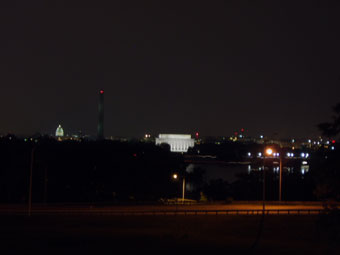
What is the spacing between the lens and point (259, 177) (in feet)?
253

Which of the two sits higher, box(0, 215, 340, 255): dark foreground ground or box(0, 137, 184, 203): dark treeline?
box(0, 137, 184, 203): dark treeline

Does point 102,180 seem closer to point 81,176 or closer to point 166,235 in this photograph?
point 81,176

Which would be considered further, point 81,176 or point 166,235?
point 81,176

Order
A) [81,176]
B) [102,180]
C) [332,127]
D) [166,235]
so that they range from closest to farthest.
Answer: [332,127]
[166,235]
[81,176]
[102,180]

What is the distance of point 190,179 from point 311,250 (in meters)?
57.4

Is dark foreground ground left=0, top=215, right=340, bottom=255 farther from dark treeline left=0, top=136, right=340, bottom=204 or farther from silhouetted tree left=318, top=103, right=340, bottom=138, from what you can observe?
dark treeline left=0, top=136, right=340, bottom=204

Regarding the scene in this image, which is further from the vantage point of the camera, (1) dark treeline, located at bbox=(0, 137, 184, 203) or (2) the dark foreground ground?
(1) dark treeline, located at bbox=(0, 137, 184, 203)

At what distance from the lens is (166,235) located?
2669cm

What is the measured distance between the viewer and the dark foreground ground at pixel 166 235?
72.6 feet

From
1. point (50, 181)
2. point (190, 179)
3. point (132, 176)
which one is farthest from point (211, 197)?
point (190, 179)

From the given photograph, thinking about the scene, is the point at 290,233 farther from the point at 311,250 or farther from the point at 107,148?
the point at 107,148

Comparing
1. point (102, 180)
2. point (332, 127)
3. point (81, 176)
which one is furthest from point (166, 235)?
point (102, 180)

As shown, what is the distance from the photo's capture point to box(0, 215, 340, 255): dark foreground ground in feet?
72.6

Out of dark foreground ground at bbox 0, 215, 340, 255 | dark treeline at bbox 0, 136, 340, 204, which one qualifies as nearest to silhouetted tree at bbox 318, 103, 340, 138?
dark foreground ground at bbox 0, 215, 340, 255
